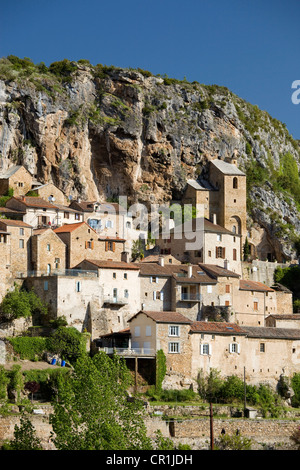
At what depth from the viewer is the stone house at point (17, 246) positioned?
7262 cm

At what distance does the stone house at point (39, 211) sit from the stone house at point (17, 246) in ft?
21.3

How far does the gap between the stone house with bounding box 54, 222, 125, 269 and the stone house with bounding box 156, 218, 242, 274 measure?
28.0ft

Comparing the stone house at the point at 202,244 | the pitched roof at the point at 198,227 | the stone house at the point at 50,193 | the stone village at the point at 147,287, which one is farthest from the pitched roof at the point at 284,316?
the stone house at the point at 50,193

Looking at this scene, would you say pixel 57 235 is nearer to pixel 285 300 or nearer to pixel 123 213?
pixel 123 213

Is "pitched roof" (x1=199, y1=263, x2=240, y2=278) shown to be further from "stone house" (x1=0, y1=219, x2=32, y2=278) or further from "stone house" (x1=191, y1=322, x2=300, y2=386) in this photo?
"stone house" (x1=0, y1=219, x2=32, y2=278)

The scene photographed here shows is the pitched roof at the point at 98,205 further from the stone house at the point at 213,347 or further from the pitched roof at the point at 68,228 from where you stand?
the stone house at the point at 213,347

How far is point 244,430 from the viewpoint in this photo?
59031 mm

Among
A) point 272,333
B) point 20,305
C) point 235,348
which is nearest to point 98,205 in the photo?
point 20,305

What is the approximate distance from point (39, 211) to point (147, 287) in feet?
44.4

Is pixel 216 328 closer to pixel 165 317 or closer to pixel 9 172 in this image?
pixel 165 317

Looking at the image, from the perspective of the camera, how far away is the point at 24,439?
4769 cm

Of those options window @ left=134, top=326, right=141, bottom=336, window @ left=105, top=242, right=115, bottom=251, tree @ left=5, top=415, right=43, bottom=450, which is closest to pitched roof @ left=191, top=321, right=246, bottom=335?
window @ left=134, top=326, right=141, bottom=336
